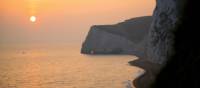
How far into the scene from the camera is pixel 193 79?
12.9 m

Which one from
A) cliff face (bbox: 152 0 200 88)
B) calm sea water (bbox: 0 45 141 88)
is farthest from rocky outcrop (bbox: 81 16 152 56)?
cliff face (bbox: 152 0 200 88)

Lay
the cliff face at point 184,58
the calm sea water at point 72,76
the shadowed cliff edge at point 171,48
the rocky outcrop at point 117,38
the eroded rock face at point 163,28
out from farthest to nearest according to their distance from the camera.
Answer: the rocky outcrop at point 117,38 → the calm sea water at point 72,76 → the eroded rock face at point 163,28 → the shadowed cliff edge at point 171,48 → the cliff face at point 184,58

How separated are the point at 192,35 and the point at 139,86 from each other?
31638 millimetres

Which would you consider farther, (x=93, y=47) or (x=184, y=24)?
(x=93, y=47)

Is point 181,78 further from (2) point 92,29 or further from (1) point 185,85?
(2) point 92,29

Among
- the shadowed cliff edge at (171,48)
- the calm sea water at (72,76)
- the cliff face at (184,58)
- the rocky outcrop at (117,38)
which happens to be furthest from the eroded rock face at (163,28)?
the rocky outcrop at (117,38)

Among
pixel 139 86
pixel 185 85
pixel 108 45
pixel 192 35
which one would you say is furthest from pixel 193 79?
pixel 108 45

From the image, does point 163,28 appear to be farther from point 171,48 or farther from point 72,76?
point 171,48

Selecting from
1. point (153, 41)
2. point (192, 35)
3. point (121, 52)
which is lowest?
point (121, 52)

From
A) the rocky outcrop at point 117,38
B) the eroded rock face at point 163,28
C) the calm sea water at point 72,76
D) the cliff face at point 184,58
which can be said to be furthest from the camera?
the rocky outcrop at point 117,38

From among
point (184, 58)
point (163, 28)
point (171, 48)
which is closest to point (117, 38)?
point (163, 28)

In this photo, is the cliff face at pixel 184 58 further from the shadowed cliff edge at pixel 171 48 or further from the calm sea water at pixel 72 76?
the calm sea water at pixel 72 76

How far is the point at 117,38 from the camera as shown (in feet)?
487

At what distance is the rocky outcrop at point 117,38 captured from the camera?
14538 cm
